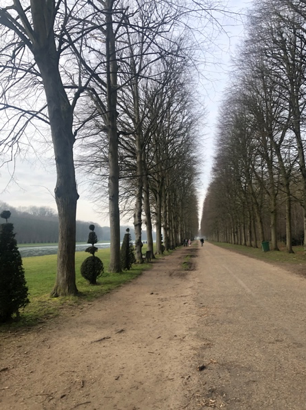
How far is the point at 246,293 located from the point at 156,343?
4.57 m

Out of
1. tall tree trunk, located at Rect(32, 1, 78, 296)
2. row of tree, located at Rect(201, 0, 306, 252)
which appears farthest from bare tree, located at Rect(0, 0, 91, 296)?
row of tree, located at Rect(201, 0, 306, 252)

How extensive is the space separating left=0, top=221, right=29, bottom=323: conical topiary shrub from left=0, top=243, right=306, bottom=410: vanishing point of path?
605mm

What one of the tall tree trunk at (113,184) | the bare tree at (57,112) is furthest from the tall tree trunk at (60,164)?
the tall tree trunk at (113,184)

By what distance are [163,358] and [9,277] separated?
3.37m

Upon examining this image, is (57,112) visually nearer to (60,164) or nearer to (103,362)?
(60,164)

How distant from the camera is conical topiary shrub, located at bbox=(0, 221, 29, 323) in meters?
6.05

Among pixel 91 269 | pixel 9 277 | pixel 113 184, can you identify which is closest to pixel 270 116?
pixel 113 184

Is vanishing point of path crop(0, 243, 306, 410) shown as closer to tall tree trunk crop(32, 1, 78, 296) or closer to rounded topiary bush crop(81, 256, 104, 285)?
tall tree trunk crop(32, 1, 78, 296)

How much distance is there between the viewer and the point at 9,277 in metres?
6.12

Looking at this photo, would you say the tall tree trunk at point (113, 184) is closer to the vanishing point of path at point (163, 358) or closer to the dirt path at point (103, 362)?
the vanishing point of path at point (163, 358)

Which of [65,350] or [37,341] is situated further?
[37,341]

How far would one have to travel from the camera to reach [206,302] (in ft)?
25.9

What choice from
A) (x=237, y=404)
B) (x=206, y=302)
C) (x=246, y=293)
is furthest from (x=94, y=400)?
(x=246, y=293)

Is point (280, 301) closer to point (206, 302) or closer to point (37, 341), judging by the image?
point (206, 302)
